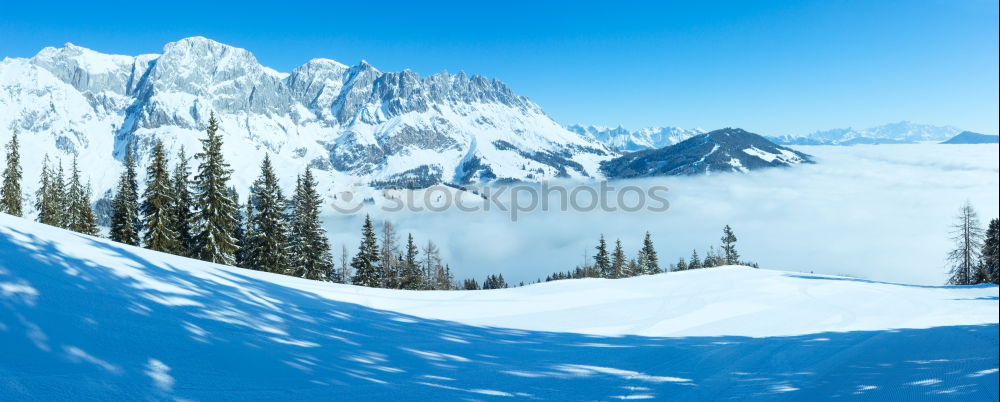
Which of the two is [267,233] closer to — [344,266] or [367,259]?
[367,259]

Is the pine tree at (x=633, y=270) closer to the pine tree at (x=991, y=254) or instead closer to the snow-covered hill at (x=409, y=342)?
the pine tree at (x=991, y=254)

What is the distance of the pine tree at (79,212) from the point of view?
142 ft

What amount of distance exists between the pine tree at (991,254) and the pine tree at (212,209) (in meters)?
58.1

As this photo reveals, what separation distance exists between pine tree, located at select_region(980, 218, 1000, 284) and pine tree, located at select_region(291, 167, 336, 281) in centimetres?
Result: 5376

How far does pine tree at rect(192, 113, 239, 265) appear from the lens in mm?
32125

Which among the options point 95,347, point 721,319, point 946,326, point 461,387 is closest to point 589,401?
point 461,387

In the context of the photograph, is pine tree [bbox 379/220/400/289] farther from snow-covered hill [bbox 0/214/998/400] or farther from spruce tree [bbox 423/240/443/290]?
snow-covered hill [bbox 0/214/998/400]

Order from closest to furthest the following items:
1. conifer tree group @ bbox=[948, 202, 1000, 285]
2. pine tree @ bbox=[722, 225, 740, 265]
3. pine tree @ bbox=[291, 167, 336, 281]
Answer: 1. pine tree @ bbox=[291, 167, 336, 281]
2. conifer tree group @ bbox=[948, 202, 1000, 285]
3. pine tree @ bbox=[722, 225, 740, 265]

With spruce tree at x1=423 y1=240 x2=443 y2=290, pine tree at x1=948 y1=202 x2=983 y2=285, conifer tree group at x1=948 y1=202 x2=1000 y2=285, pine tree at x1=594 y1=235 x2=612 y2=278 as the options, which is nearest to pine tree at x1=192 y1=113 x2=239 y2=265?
spruce tree at x1=423 y1=240 x2=443 y2=290

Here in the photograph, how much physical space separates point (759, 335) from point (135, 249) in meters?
14.8

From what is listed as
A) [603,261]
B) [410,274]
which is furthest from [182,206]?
[603,261]

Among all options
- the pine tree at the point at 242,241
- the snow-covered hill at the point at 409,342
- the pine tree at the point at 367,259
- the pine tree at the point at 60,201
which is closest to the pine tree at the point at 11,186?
the pine tree at the point at 60,201

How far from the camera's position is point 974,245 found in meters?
41.0

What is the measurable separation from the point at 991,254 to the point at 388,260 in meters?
52.7
